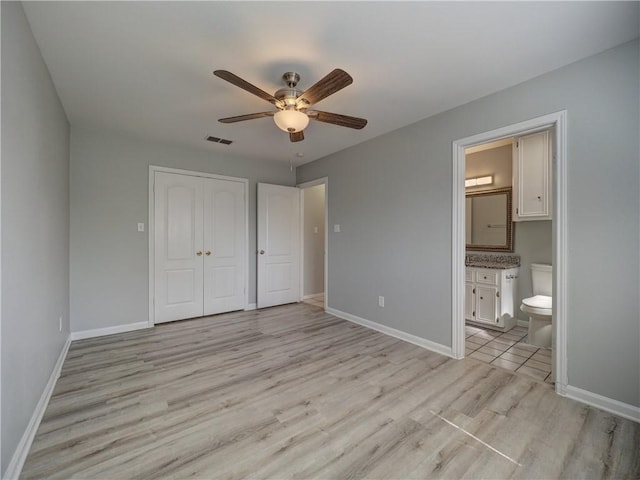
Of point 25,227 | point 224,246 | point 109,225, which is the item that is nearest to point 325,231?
point 224,246

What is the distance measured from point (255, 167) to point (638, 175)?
421cm

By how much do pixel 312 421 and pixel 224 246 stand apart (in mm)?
3042

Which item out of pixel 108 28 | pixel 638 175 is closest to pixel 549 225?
pixel 638 175

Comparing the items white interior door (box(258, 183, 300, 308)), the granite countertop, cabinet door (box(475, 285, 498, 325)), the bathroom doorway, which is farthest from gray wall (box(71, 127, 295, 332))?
cabinet door (box(475, 285, 498, 325))

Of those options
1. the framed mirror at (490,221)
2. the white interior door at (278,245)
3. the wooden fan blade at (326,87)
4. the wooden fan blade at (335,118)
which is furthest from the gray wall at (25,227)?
the framed mirror at (490,221)

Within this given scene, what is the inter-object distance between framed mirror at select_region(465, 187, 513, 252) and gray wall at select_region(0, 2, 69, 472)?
467 cm

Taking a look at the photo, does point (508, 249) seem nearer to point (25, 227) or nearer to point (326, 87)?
point (326, 87)

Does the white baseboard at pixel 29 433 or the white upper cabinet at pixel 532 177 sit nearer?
the white baseboard at pixel 29 433

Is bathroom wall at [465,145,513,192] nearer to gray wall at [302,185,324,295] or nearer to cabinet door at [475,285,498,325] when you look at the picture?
cabinet door at [475,285,498,325]

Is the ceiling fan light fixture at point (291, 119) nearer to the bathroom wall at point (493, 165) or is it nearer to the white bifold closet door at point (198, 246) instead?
the white bifold closet door at point (198, 246)

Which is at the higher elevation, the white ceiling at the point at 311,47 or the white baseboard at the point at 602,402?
the white ceiling at the point at 311,47

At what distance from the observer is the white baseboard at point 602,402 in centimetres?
184

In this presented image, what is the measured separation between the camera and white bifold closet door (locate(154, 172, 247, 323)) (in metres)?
3.83

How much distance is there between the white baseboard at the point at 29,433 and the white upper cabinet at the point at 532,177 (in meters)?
4.63
